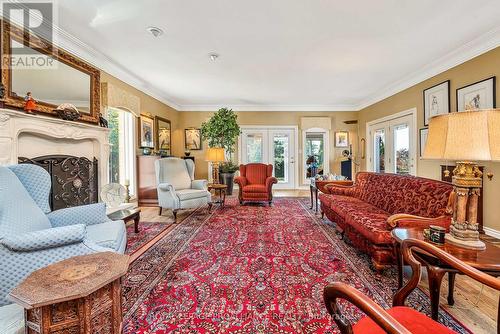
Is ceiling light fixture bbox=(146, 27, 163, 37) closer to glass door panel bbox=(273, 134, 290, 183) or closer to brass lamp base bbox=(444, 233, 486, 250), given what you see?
brass lamp base bbox=(444, 233, 486, 250)

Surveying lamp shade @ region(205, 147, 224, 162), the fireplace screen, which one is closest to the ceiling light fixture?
the fireplace screen

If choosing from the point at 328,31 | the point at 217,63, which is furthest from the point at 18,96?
the point at 328,31

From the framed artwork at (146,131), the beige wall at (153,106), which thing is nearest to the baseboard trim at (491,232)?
the framed artwork at (146,131)

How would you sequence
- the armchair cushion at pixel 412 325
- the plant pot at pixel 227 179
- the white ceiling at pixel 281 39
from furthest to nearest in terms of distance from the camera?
1. the plant pot at pixel 227 179
2. the white ceiling at pixel 281 39
3. the armchair cushion at pixel 412 325

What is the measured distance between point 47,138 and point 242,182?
3.25 meters

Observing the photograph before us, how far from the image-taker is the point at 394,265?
7.02 ft

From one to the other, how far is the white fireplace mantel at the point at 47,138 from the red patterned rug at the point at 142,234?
3.18 ft

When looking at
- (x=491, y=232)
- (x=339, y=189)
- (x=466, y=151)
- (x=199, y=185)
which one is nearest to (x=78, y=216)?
(x=199, y=185)

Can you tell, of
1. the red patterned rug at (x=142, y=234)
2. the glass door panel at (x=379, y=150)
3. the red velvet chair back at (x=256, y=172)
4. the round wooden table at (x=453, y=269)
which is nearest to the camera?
the round wooden table at (x=453, y=269)

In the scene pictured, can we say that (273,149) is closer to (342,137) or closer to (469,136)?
(342,137)

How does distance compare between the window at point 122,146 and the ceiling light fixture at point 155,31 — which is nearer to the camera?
the ceiling light fixture at point 155,31

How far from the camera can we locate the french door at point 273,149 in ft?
23.3

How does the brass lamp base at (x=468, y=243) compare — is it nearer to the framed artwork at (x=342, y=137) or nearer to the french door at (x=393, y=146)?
the french door at (x=393, y=146)

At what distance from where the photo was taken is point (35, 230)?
1568 millimetres
